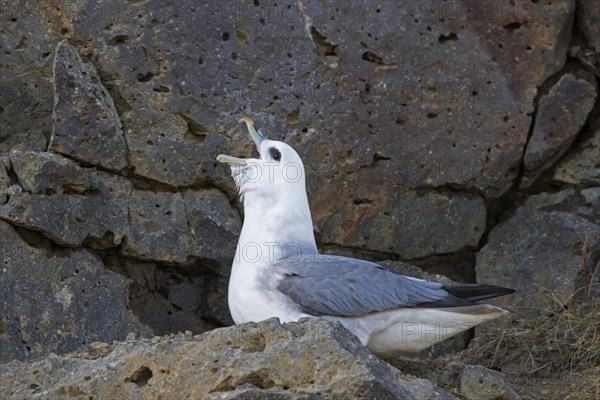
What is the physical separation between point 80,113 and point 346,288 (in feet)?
6.06

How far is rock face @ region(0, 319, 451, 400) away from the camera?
4105 millimetres

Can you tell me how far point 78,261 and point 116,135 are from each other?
708mm

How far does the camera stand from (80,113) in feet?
20.9

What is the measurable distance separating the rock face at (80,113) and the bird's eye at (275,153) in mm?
908

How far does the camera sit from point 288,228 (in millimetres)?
6059

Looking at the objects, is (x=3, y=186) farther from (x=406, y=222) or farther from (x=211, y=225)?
(x=406, y=222)

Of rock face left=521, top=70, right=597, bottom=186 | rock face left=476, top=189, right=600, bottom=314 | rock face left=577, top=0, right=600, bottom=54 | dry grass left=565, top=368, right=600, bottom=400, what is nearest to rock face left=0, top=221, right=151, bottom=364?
rock face left=476, top=189, right=600, bottom=314

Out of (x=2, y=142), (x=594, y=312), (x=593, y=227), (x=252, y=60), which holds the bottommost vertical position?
(x=594, y=312)

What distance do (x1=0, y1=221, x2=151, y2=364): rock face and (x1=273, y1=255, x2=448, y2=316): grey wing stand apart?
1.17 m

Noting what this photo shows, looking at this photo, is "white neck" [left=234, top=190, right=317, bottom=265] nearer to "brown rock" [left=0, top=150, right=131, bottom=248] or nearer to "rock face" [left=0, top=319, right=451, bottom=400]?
"brown rock" [left=0, top=150, right=131, bottom=248]

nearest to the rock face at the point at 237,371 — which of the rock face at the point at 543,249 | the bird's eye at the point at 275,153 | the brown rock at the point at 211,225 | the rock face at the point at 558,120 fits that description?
the bird's eye at the point at 275,153

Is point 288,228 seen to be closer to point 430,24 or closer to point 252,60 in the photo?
point 252,60

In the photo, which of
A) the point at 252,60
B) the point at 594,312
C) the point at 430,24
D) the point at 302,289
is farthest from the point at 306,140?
the point at 594,312

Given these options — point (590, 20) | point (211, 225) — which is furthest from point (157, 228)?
point (590, 20)
